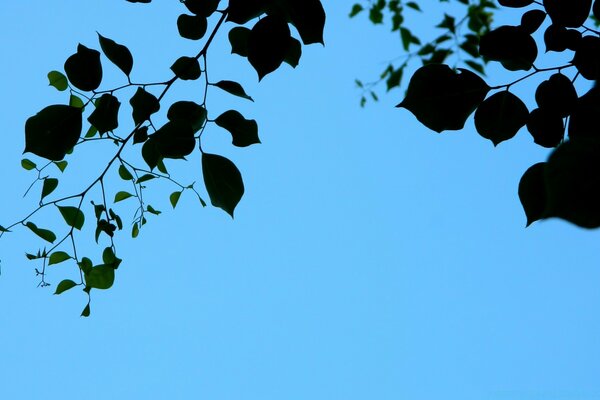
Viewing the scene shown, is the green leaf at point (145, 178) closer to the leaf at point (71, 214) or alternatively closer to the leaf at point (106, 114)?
the leaf at point (71, 214)

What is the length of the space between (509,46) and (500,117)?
0.32 feet

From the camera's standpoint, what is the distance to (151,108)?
33.6 inches

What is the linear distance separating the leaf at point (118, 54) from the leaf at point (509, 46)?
0.50m

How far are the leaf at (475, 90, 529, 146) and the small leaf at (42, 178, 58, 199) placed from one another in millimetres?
749

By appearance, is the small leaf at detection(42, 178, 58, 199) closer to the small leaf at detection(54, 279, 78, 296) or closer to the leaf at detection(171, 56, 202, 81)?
the small leaf at detection(54, 279, 78, 296)

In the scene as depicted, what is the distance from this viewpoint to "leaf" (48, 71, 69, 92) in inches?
42.3

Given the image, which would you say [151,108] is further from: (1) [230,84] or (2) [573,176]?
(2) [573,176]

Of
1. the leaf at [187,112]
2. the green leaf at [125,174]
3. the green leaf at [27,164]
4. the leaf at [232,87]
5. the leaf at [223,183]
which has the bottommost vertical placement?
the leaf at [223,183]

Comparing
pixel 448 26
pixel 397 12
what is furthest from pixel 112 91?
pixel 397 12

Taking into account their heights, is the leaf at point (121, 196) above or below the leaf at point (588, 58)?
above

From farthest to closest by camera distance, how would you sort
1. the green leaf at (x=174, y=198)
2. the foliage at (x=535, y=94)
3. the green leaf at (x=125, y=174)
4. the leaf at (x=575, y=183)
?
1. the green leaf at (x=174, y=198)
2. the green leaf at (x=125, y=174)
3. the foliage at (x=535, y=94)
4. the leaf at (x=575, y=183)

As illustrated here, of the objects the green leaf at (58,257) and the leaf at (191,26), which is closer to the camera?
the leaf at (191,26)

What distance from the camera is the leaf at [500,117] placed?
805 millimetres

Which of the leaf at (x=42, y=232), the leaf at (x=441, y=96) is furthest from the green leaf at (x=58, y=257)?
the leaf at (x=441, y=96)
